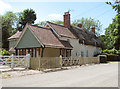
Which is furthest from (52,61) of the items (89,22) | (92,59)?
(89,22)

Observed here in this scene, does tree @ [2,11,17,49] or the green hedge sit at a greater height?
tree @ [2,11,17,49]

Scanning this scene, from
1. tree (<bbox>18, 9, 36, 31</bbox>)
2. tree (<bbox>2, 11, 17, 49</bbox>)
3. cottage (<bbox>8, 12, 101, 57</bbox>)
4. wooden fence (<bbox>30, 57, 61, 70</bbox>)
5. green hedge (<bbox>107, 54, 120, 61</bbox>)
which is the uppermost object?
tree (<bbox>18, 9, 36, 31</bbox>)

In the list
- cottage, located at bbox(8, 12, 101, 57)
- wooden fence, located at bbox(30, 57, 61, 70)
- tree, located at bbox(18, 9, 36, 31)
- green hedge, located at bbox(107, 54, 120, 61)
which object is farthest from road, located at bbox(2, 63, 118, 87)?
tree, located at bbox(18, 9, 36, 31)

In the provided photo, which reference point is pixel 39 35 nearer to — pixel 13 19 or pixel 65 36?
pixel 65 36

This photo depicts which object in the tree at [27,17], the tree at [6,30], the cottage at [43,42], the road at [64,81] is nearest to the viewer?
the road at [64,81]

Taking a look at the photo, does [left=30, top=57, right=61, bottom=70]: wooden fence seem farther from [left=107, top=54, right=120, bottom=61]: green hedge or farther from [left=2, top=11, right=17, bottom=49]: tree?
[left=2, top=11, right=17, bottom=49]: tree

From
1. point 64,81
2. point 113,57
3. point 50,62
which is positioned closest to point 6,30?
point 113,57

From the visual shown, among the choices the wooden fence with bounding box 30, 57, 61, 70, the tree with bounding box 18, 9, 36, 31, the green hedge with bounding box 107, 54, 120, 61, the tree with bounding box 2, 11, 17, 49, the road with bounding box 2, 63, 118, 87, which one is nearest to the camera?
the road with bounding box 2, 63, 118, 87

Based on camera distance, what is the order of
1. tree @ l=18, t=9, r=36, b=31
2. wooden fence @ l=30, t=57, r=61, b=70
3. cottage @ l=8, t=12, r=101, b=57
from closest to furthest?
1. wooden fence @ l=30, t=57, r=61, b=70
2. cottage @ l=8, t=12, r=101, b=57
3. tree @ l=18, t=9, r=36, b=31

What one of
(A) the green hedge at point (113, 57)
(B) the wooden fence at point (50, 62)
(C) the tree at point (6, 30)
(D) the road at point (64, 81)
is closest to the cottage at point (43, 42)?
(B) the wooden fence at point (50, 62)

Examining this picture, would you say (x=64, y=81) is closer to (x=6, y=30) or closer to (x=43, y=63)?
(x=43, y=63)

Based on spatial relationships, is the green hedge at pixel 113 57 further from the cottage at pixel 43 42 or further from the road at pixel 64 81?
the road at pixel 64 81

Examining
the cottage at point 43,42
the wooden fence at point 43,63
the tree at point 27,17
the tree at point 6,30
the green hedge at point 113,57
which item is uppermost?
the tree at point 27,17

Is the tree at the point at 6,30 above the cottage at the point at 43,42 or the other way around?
A: above
